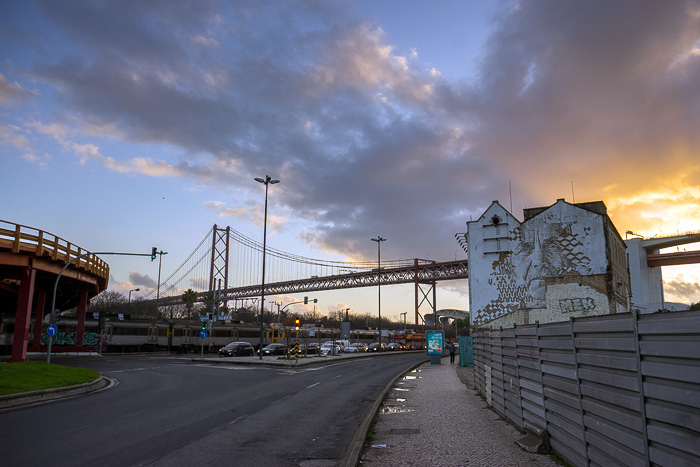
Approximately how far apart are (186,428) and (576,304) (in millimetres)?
33036

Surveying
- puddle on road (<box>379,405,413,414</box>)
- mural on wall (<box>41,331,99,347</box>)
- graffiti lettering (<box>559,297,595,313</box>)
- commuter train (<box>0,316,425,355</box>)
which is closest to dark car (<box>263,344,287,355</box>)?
commuter train (<box>0,316,425,355</box>)

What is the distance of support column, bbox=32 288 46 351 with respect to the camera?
117ft

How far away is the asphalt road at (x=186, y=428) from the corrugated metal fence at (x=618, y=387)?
3.74m

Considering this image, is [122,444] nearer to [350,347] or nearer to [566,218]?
[566,218]

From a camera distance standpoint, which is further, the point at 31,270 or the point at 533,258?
the point at 533,258

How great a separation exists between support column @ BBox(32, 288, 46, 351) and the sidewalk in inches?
1243

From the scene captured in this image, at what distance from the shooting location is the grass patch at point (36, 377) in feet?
49.8

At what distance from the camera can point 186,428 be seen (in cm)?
1028

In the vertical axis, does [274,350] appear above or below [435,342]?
below

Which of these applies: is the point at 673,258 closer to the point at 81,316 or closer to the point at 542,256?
the point at 542,256

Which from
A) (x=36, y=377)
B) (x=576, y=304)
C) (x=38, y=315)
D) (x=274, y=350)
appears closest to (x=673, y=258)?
(x=576, y=304)

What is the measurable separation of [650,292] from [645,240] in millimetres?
12058

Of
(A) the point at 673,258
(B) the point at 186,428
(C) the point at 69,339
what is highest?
(A) the point at 673,258

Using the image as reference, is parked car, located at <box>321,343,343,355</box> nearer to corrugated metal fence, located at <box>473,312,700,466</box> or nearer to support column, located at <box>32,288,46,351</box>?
support column, located at <box>32,288,46,351</box>
